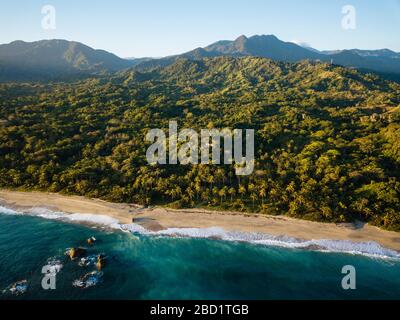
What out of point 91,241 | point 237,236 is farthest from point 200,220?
point 91,241

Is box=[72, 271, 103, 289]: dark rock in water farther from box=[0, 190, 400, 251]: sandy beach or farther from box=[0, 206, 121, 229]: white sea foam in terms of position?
box=[0, 190, 400, 251]: sandy beach

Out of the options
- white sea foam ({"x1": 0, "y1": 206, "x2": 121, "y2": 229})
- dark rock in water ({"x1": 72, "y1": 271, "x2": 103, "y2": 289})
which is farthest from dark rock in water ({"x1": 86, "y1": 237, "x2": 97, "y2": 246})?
dark rock in water ({"x1": 72, "y1": 271, "x2": 103, "y2": 289})

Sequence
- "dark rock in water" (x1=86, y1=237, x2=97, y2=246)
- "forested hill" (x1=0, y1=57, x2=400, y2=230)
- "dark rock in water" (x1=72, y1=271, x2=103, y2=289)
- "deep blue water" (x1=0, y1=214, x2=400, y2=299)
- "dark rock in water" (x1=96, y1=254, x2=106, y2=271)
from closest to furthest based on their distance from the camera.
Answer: "deep blue water" (x1=0, y1=214, x2=400, y2=299), "dark rock in water" (x1=72, y1=271, x2=103, y2=289), "dark rock in water" (x1=96, y1=254, x2=106, y2=271), "dark rock in water" (x1=86, y1=237, x2=97, y2=246), "forested hill" (x1=0, y1=57, x2=400, y2=230)

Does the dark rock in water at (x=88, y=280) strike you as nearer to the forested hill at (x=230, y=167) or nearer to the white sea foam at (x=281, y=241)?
the white sea foam at (x=281, y=241)

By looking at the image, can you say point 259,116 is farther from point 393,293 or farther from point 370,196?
point 393,293

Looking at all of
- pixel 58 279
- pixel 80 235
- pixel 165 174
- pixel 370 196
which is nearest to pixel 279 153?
pixel 370 196

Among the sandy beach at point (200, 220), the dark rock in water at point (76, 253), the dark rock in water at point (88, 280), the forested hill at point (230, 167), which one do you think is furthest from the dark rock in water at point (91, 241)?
the forested hill at point (230, 167)
